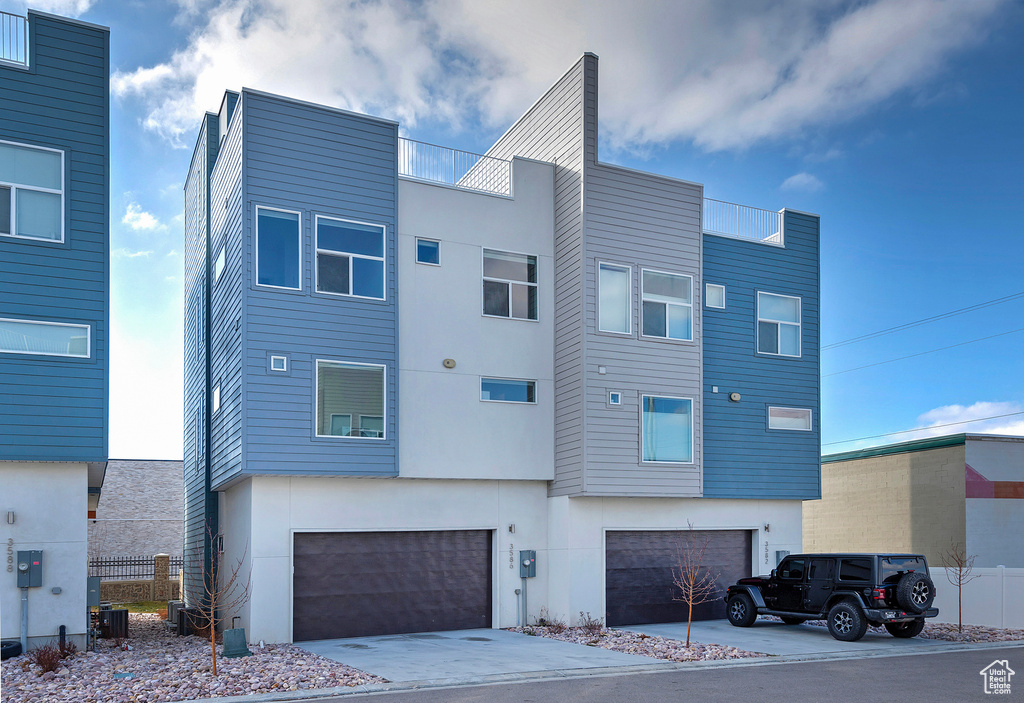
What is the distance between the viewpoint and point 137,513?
36594mm

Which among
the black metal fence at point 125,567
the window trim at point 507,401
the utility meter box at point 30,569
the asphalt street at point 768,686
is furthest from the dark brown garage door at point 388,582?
the black metal fence at point 125,567

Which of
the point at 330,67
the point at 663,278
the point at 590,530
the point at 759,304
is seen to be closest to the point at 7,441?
the point at 330,67

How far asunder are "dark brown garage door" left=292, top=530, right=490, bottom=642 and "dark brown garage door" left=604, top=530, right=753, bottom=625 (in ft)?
8.95

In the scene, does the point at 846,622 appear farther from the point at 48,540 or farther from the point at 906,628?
the point at 48,540

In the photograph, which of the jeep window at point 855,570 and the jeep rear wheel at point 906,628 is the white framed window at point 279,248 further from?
the jeep rear wheel at point 906,628

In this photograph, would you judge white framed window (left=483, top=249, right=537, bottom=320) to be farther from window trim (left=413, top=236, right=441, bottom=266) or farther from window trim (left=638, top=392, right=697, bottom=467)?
window trim (left=638, top=392, right=697, bottom=467)

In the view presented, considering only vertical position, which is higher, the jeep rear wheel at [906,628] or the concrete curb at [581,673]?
the concrete curb at [581,673]

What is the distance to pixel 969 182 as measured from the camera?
2545 centimetres

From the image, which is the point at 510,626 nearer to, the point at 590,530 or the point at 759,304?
the point at 590,530

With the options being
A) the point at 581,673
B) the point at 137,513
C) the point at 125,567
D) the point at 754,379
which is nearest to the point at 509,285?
the point at 754,379

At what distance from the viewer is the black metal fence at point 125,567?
28188mm

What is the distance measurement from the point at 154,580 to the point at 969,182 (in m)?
28.0

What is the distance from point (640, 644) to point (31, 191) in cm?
1278

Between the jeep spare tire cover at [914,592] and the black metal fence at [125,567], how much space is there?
21925 mm
